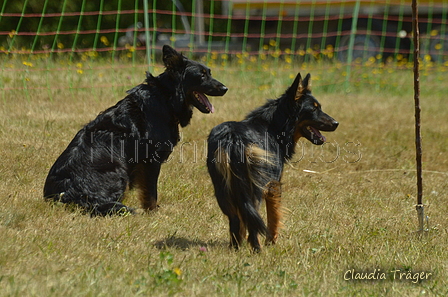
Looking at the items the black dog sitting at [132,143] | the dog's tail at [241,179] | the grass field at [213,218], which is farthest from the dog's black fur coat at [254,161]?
the black dog sitting at [132,143]

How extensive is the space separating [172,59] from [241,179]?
1777 millimetres

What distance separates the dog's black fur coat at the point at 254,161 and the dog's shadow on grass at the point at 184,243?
29 cm

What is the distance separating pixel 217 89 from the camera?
5512 mm

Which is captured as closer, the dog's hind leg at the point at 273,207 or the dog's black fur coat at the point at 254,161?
the dog's black fur coat at the point at 254,161

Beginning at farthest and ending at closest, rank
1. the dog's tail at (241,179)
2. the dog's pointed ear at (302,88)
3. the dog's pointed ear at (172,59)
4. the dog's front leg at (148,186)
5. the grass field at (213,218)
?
1. the dog's pointed ear at (172,59)
2. the dog's front leg at (148,186)
3. the dog's pointed ear at (302,88)
4. the dog's tail at (241,179)
5. the grass field at (213,218)

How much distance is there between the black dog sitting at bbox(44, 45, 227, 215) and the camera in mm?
4863

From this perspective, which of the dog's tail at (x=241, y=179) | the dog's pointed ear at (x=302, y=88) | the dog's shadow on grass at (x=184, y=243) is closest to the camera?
the dog's tail at (x=241, y=179)

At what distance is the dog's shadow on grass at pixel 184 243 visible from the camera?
14.3ft

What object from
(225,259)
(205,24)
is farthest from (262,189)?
(205,24)

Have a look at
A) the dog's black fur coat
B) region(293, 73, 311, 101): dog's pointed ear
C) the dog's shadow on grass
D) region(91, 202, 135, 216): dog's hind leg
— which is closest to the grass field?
the dog's shadow on grass

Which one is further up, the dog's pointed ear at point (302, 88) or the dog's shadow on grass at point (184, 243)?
the dog's pointed ear at point (302, 88)

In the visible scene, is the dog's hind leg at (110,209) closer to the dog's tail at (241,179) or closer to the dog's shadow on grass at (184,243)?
the dog's shadow on grass at (184,243)

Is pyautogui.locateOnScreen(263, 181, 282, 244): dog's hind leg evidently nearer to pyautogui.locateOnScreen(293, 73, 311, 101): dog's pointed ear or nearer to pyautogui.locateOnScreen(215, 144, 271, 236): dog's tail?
pyautogui.locateOnScreen(215, 144, 271, 236): dog's tail

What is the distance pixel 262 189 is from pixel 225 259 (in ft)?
1.89
